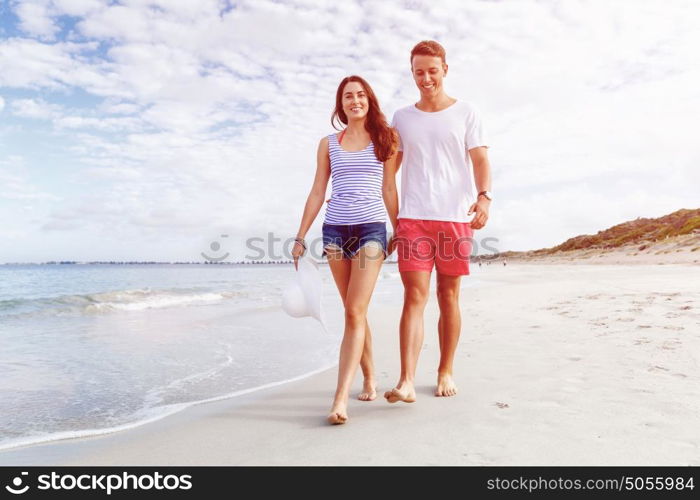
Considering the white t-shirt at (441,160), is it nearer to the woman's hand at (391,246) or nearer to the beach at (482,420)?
the woman's hand at (391,246)

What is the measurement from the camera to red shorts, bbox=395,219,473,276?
11.5ft

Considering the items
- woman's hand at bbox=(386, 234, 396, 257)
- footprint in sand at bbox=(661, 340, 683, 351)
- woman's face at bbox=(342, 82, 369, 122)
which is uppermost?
woman's face at bbox=(342, 82, 369, 122)

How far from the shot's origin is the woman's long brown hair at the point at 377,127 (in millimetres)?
3361

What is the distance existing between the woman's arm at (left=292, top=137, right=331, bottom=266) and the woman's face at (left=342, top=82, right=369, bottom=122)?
10.4 inches

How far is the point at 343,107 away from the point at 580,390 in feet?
7.93

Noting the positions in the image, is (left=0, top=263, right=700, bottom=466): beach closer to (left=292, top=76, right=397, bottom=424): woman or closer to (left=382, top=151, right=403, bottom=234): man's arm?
(left=292, top=76, right=397, bottom=424): woman

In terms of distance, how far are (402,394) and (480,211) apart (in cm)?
129

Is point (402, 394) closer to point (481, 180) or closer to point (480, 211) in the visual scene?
point (480, 211)

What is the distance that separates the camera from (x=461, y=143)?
3514mm

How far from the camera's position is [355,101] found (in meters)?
3.39

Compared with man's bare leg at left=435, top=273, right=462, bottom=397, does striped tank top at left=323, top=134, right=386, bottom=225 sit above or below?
above

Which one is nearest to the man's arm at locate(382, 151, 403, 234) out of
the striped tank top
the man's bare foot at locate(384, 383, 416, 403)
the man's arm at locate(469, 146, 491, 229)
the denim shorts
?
the striped tank top
